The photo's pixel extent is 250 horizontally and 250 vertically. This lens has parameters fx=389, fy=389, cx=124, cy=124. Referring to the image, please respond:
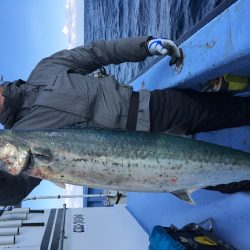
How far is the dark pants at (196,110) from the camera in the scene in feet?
9.63

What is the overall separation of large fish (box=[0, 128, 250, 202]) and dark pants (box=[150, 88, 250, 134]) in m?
0.52

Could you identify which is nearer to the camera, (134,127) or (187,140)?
(187,140)

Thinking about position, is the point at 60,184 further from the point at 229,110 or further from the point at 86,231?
the point at 86,231

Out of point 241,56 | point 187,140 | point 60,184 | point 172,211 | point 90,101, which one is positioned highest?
point 241,56

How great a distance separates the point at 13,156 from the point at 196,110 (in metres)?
1.43

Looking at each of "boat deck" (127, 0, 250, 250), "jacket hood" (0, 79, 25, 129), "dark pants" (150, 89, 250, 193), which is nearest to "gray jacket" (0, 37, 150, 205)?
"jacket hood" (0, 79, 25, 129)

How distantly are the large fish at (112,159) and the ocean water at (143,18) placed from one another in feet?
8.56

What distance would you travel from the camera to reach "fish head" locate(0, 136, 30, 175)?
2.23m

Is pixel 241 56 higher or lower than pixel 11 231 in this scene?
higher

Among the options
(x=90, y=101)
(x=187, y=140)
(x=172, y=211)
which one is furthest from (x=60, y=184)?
(x=172, y=211)

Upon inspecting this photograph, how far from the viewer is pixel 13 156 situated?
7.32 feet

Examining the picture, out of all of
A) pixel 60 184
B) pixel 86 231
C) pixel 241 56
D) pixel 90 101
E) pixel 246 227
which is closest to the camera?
pixel 241 56

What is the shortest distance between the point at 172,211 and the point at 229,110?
2.10 meters

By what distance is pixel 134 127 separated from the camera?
9.26 ft
